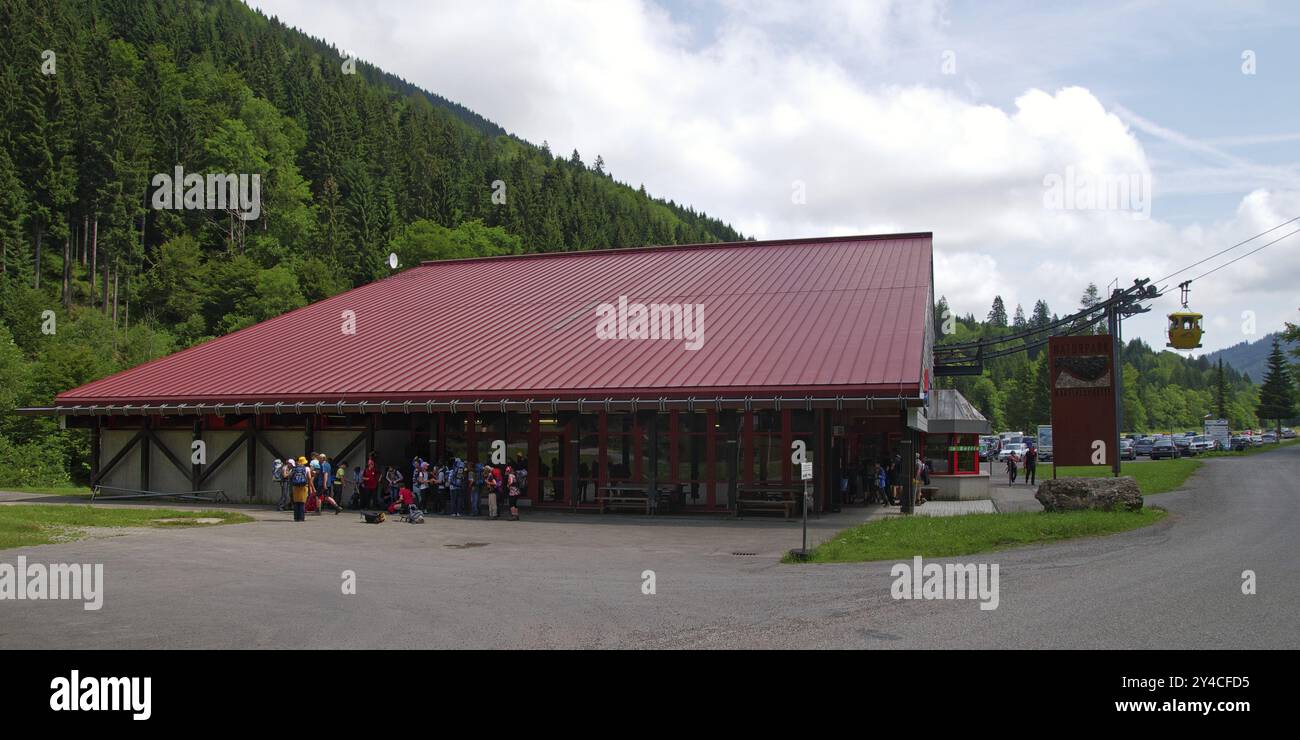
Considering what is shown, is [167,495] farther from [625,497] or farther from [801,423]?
[801,423]

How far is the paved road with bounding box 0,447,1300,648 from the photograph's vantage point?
32.5ft

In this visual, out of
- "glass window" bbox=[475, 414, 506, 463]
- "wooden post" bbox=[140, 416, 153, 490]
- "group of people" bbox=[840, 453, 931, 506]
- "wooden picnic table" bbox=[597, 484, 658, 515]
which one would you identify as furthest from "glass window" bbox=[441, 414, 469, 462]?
"group of people" bbox=[840, 453, 931, 506]

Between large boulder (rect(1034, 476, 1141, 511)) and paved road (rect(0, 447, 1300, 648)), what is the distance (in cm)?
115

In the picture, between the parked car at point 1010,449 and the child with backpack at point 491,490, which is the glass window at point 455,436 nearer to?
the child with backpack at point 491,490

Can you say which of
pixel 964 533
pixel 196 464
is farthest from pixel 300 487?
pixel 964 533

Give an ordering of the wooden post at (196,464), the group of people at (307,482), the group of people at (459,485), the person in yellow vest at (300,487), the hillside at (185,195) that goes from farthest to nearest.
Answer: the hillside at (185,195) → the wooden post at (196,464) → the group of people at (459,485) → the group of people at (307,482) → the person in yellow vest at (300,487)

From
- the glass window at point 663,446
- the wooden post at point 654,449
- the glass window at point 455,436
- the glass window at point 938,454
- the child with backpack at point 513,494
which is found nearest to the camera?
the child with backpack at point 513,494

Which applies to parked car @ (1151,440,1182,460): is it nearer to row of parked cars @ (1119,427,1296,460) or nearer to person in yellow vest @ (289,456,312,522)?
row of parked cars @ (1119,427,1296,460)

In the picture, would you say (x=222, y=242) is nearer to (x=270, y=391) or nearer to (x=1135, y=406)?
(x=270, y=391)

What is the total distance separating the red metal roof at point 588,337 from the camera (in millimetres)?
25844

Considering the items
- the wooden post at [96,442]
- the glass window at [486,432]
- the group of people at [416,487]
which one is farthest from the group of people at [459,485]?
the wooden post at [96,442]

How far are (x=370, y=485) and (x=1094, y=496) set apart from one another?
2010 centimetres

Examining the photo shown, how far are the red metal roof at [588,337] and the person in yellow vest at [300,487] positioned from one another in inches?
140

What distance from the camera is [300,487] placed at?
24547 millimetres
